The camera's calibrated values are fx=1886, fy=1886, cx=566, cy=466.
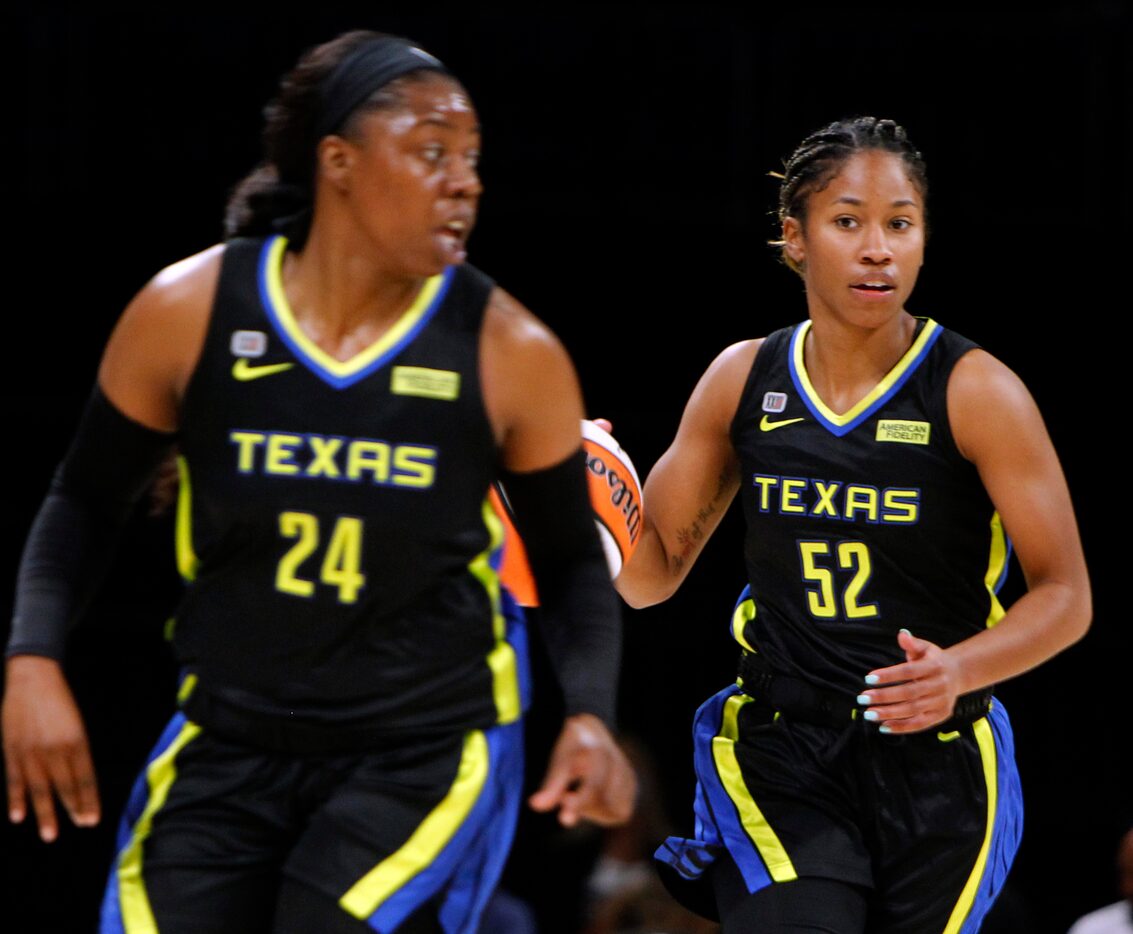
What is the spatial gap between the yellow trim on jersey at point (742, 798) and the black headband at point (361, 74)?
1.42 m

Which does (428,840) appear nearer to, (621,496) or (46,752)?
(46,752)

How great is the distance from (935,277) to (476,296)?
468cm

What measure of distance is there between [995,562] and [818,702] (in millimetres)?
420

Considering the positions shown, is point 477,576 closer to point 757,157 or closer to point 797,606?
point 797,606

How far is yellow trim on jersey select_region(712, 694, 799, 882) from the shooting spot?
3229 mm

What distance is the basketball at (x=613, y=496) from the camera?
144 inches

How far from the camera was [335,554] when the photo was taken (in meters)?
2.44

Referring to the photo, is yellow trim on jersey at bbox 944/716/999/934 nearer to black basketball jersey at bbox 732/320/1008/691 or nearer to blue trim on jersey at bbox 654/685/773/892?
black basketball jersey at bbox 732/320/1008/691

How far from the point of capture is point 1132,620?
6895mm

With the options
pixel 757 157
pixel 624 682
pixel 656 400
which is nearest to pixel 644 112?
pixel 757 157

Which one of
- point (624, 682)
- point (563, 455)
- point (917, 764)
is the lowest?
point (624, 682)

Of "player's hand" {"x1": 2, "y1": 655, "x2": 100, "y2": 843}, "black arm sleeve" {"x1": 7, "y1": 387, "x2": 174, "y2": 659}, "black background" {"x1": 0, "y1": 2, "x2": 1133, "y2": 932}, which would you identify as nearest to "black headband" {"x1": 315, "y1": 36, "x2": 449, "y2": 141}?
"black arm sleeve" {"x1": 7, "y1": 387, "x2": 174, "y2": 659}

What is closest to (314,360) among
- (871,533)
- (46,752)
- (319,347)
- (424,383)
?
(319,347)

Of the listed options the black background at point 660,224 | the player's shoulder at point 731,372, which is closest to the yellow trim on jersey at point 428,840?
the player's shoulder at point 731,372
